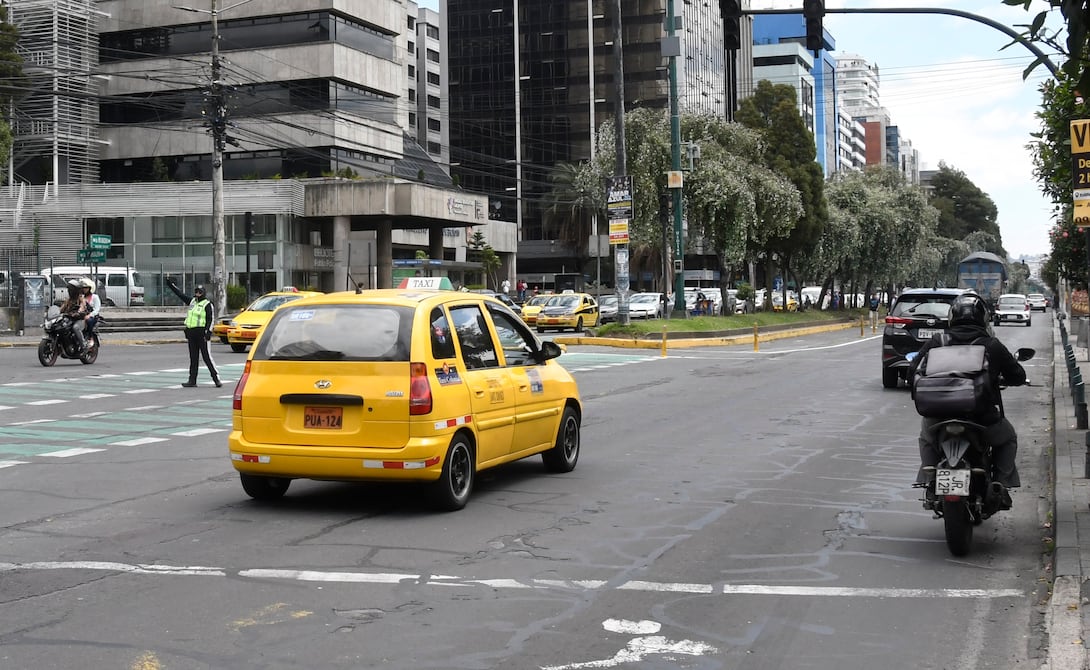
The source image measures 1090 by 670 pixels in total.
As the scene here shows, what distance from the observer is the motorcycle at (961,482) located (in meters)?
7.29

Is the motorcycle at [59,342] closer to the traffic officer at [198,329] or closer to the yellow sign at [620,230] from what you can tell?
the traffic officer at [198,329]

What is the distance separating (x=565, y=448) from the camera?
11.1 meters

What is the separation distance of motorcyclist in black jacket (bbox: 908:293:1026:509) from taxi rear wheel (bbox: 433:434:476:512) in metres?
3.33

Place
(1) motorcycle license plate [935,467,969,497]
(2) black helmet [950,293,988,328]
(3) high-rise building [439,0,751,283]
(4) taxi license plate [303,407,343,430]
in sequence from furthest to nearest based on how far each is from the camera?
(3) high-rise building [439,0,751,283] → (4) taxi license plate [303,407,343,430] → (2) black helmet [950,293,988,328] → (1) motorcycle license plate [935,467,969,497]

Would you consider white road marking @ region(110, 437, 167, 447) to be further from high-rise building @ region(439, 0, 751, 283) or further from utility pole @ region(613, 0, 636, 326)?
high-rise building @ region(439, 0, 751, 283)

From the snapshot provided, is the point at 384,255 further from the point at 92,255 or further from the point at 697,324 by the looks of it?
the point at 697,324

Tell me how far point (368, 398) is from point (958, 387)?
409cm

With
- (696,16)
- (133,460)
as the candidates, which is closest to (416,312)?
(133,460)

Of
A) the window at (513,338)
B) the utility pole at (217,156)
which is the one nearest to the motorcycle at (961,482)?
the window at (513,338)

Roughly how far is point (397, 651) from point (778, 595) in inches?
89.8

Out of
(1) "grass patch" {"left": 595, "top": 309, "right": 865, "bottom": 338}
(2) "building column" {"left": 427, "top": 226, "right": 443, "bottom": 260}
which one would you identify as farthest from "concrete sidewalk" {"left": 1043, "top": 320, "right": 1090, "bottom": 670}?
(2) "building column" {"left": 427, "top": 226, "right": 443, "bottom": 260}

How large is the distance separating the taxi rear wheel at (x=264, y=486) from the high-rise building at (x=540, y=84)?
312 feet

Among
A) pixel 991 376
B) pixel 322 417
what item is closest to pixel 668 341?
pixel 322 417

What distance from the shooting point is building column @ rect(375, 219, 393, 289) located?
2264 inches
